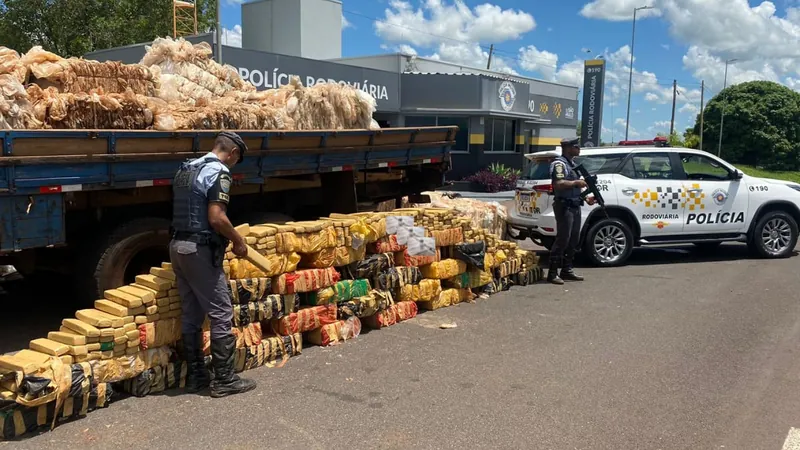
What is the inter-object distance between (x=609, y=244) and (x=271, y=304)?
6225 mm

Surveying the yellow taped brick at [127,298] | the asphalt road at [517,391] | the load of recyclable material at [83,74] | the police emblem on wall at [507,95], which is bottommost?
the asphalt road at [517,391]

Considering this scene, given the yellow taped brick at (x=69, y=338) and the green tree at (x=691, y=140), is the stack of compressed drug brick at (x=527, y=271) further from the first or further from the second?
the green tree at (x=691, y=140)

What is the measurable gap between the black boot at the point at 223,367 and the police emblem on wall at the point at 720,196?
840cm

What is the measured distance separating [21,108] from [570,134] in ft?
106

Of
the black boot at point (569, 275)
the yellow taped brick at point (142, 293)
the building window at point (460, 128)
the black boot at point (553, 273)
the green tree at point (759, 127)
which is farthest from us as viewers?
the green tree at point (759, 127)

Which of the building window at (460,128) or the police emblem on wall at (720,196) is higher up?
the building window at (460,128)

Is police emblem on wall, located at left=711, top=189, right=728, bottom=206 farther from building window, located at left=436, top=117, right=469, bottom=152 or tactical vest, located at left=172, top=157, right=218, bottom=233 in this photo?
building window, located at left=436, top=117, right=469, bottom=152

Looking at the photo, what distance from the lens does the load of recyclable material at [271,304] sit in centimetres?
410

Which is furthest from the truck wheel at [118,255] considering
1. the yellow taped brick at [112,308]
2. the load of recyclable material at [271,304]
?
the yellow taped brick at [112,308]

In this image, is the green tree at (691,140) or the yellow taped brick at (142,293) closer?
the yellow taped brick at (142,293)

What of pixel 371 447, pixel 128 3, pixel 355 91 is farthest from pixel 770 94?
pixel 371 447

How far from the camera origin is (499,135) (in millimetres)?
26406

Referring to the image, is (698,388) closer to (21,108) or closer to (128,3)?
(21,108)

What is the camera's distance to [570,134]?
114 feet
